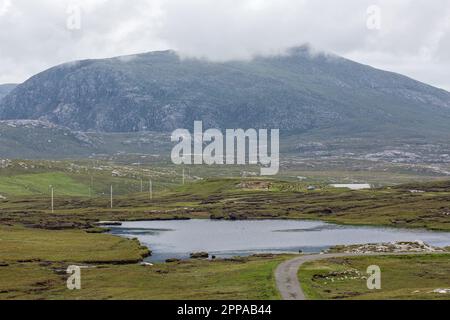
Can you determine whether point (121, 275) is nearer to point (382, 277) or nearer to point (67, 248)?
point (382, 277)

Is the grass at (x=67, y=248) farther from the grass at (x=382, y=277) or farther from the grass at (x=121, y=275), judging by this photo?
the grass at (x=382, y=277)

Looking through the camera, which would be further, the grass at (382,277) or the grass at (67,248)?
the grass at (67,248)

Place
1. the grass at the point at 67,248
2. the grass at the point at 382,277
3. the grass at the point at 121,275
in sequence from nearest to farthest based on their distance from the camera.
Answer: the grass at the point at 382,277 → the grass at the point at 121,275 → the grass at the point at 67,248

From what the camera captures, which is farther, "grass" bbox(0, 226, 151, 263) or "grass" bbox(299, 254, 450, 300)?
"grass" bbox(0, 226, 151, 263)

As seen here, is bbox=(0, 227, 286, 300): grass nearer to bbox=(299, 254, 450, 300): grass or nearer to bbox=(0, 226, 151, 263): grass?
bbox=(0, 226, 151, 263): grass

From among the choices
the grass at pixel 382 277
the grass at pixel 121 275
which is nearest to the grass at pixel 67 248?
the grass at pixel 121 275

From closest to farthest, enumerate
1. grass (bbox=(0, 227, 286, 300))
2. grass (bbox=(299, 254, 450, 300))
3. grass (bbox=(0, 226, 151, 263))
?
1. grass (bbox=(299, 254, 450, 300))
2. grass (bbox=(0, 227, 286, 300))
3. grass (bbox=(0, 226, 151, 263))

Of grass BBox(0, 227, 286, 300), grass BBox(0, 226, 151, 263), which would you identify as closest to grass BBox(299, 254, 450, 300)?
grass BBox(0, 227, 286, 300)

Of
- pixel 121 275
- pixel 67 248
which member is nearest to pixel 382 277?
pixel 121 275
